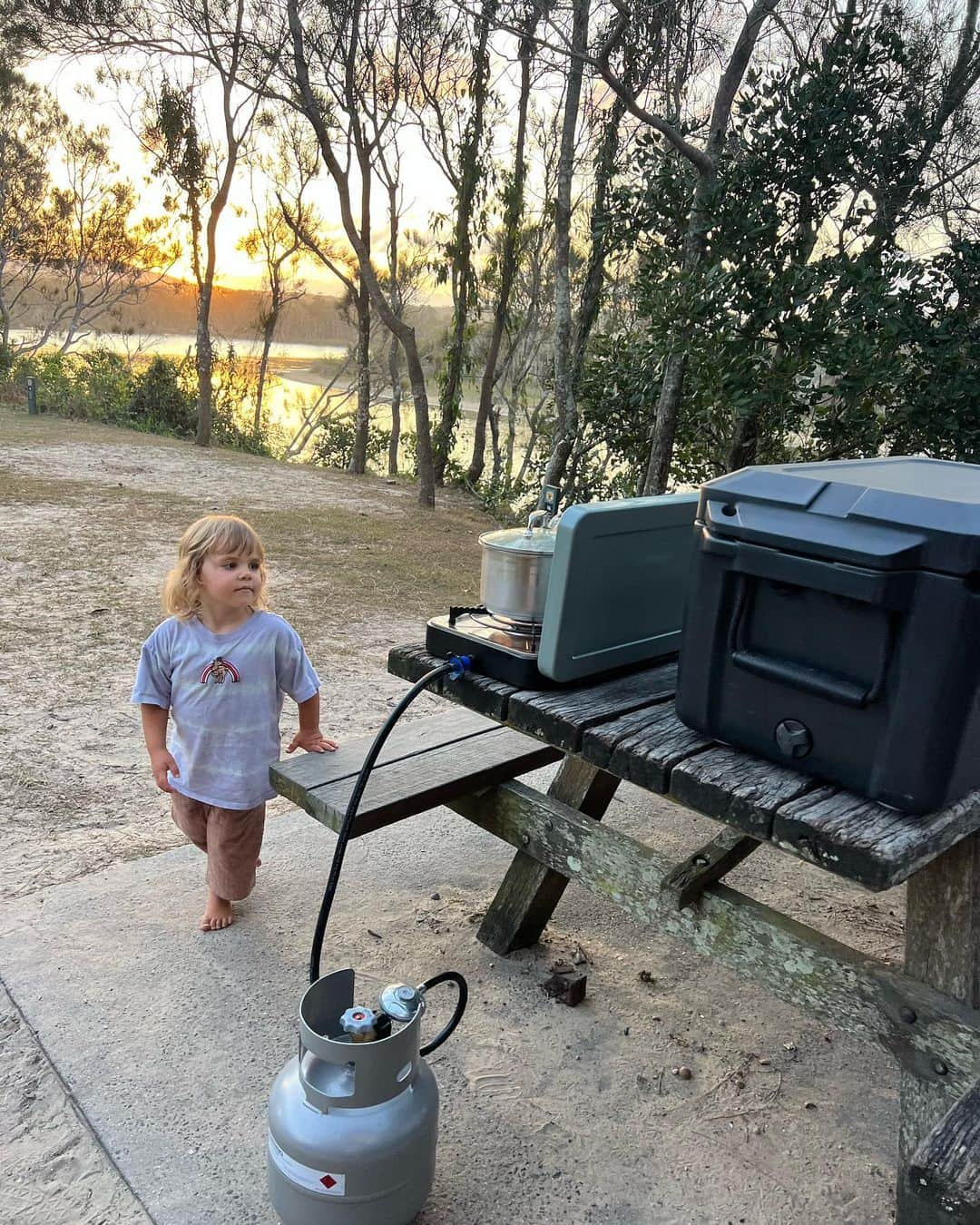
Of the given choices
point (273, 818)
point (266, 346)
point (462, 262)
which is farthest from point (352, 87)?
point (266, 346)

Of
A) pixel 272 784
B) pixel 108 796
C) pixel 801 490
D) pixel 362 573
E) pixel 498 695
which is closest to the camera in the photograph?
pixel 801 490

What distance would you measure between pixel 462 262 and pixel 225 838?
11365 mm

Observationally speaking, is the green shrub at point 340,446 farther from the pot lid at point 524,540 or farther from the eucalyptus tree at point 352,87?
the pot lid at point 524,540

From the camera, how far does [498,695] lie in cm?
173

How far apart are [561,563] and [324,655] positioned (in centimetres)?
365

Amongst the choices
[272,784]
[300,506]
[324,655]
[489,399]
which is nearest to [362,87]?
[489,399]

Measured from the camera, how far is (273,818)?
3.21 meters

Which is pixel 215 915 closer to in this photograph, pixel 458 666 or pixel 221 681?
pixel 221 681

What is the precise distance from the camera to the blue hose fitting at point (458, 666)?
1809 mm

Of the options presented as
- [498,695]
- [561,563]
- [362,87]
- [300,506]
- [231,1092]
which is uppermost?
[362,87]

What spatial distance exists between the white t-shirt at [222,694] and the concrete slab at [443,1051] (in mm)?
428

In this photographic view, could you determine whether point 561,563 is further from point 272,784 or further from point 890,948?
point 890,948

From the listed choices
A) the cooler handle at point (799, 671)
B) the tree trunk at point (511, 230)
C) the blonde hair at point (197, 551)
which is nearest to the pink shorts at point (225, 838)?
the blonde hair at point (197, 551)

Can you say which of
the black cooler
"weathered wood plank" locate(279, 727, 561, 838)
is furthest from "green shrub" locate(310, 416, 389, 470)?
the black cooler
